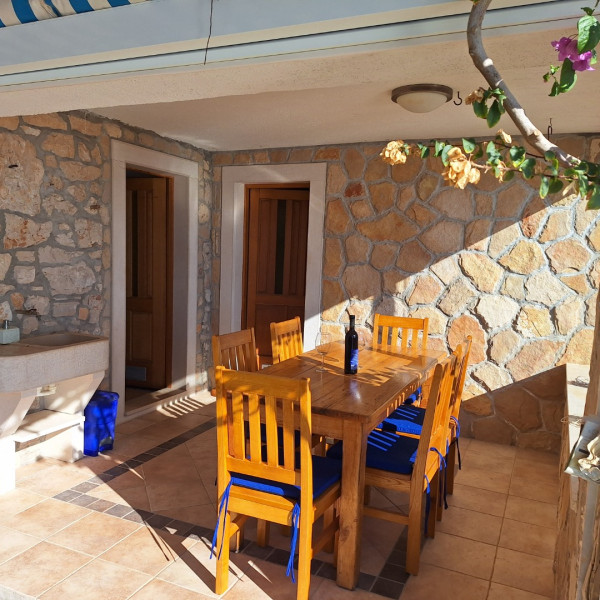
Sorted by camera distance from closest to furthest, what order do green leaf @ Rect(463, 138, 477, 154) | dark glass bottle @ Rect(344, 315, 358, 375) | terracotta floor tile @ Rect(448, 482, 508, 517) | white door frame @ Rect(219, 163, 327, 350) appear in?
green leaf @ Rect(463, 138, 477, 154)
dark glass bottle @ Rect(344, 315, 358, 375)
terracotta floor tile @ Rect(448, 482, 508, 517)
white door frame @ Rect(219, 163, 327, 350)

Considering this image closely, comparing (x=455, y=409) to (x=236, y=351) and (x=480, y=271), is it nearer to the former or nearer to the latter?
(x=236, y=351)

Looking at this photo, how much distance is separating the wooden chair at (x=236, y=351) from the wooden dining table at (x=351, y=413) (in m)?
0.25

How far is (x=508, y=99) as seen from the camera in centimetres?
110

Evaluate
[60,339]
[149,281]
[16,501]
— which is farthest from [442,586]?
[149,281]

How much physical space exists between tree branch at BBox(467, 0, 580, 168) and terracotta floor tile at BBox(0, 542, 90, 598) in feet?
7.86

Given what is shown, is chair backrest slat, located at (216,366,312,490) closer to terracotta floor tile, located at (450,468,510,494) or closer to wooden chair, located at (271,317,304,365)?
wooden chair, located at (271,317,304,365)

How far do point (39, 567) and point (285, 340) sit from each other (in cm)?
191

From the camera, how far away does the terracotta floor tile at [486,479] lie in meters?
3.35

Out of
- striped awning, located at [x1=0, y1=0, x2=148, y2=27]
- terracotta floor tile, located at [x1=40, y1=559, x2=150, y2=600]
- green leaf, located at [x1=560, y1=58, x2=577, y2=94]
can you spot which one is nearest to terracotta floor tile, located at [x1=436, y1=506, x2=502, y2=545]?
terracotta floor tile, located at [x1=40, y1=559, x2=150, y2=600]

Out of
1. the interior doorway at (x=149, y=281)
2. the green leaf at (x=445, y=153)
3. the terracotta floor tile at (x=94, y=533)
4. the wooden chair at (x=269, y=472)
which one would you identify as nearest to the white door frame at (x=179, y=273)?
the interior doorway at (x=149, y=281)

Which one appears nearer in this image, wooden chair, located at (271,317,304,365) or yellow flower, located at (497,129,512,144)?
yellow flower, located at (497,129,512,144)

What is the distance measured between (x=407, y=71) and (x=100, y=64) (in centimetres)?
114

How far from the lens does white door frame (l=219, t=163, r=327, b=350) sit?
464 cm

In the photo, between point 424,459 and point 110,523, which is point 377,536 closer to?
point 424,459
